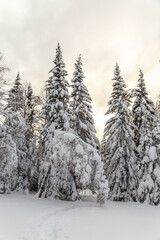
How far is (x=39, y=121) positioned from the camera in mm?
24984

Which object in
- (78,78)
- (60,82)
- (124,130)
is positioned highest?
(78,78)

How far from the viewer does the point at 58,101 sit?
19.1 metres

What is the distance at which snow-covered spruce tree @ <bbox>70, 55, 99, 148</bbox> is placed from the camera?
2028 centimetres

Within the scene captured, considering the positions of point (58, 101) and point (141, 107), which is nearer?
point (58, 101)

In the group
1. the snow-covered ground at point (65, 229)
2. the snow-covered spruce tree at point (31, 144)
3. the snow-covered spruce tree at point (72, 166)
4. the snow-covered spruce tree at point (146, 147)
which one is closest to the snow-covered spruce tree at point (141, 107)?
the snow-covered spruce tree at point (146, 147)

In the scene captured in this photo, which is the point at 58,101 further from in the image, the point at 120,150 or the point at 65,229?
the point at 65,229

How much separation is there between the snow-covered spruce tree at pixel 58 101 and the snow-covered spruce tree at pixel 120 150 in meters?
5.74

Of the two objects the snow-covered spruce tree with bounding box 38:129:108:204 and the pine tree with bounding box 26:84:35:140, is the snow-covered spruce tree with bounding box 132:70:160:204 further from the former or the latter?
the pine tree with bounding box 26:84:35:140

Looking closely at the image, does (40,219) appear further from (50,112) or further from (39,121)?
(39,121)

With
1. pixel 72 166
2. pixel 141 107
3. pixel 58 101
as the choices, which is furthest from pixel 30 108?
pixel 141 107

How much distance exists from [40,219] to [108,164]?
13.1 m

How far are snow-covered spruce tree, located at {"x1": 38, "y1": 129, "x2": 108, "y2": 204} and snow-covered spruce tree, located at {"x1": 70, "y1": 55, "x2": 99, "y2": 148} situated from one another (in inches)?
144

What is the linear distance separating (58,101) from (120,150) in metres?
8.04

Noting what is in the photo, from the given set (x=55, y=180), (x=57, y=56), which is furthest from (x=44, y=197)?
(x=57, y=56)
